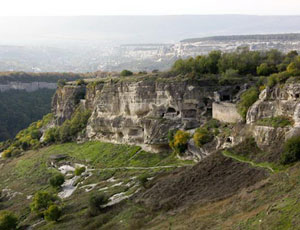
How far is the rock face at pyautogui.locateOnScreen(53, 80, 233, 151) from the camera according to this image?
42.2 m

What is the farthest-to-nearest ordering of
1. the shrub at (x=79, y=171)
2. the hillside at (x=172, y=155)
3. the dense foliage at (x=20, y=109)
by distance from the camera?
the dense foliage at (x=20, y=109), the shrub at (x=79, y=171), the hillside at (x=172, y=155)

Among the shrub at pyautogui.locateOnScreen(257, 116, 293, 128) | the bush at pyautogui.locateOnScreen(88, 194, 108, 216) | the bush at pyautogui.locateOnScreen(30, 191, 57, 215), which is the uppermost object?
the shrub at pyautogui.locateOnScreen(257, 116, 293, 128)

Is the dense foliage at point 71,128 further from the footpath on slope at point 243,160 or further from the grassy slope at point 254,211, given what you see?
the grassy slope at point 254,211

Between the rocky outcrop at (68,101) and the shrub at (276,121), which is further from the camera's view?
the rocky outcrop at (68,101)

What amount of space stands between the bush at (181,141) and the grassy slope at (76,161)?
3.97 ft

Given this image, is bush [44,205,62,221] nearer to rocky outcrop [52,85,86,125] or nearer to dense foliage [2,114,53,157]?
dense foliage [2,114,53,157]

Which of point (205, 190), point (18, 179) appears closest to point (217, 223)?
point (205, 190)

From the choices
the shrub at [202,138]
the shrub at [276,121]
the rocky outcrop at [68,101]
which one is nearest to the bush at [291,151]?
the shrub at [276,121]

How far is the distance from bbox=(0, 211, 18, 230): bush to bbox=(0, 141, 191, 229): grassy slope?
61.6 inches

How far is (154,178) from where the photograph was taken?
3198cm

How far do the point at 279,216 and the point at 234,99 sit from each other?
77.8 feet

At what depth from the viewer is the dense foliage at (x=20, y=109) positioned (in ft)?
326

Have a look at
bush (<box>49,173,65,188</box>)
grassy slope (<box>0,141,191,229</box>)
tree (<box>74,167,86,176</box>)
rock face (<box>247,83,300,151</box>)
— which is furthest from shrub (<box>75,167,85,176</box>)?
rock face (<box>247,83,300,151</box>)

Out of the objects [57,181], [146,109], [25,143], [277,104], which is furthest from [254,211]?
[25,143]
